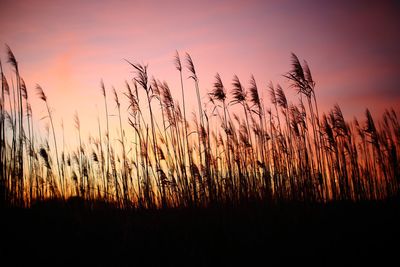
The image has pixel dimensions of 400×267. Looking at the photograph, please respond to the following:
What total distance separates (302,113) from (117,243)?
4.06 meters

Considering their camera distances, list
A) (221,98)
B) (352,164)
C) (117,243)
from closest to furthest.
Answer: (117,243) → (221,98) → (352,164)

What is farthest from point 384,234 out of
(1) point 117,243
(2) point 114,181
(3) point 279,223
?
(2) point 114,181

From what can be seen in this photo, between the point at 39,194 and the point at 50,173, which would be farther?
the point at 50,173

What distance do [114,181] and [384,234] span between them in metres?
4.20

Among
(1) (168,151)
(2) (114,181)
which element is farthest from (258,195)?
(2) (114,181)

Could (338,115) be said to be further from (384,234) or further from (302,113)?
(384,234)

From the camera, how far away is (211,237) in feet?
9.84

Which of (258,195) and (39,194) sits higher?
(39,194)

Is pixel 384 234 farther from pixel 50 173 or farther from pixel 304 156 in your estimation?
pixel 50 173

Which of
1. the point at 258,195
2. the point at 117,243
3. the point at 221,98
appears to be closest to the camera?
the point at 117,243

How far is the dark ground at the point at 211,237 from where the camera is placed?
2.64 m

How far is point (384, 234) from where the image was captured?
10.3ft

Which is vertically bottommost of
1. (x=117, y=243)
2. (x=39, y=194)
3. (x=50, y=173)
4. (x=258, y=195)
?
(x=117, y=243)

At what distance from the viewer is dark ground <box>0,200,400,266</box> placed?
8.68 feet
